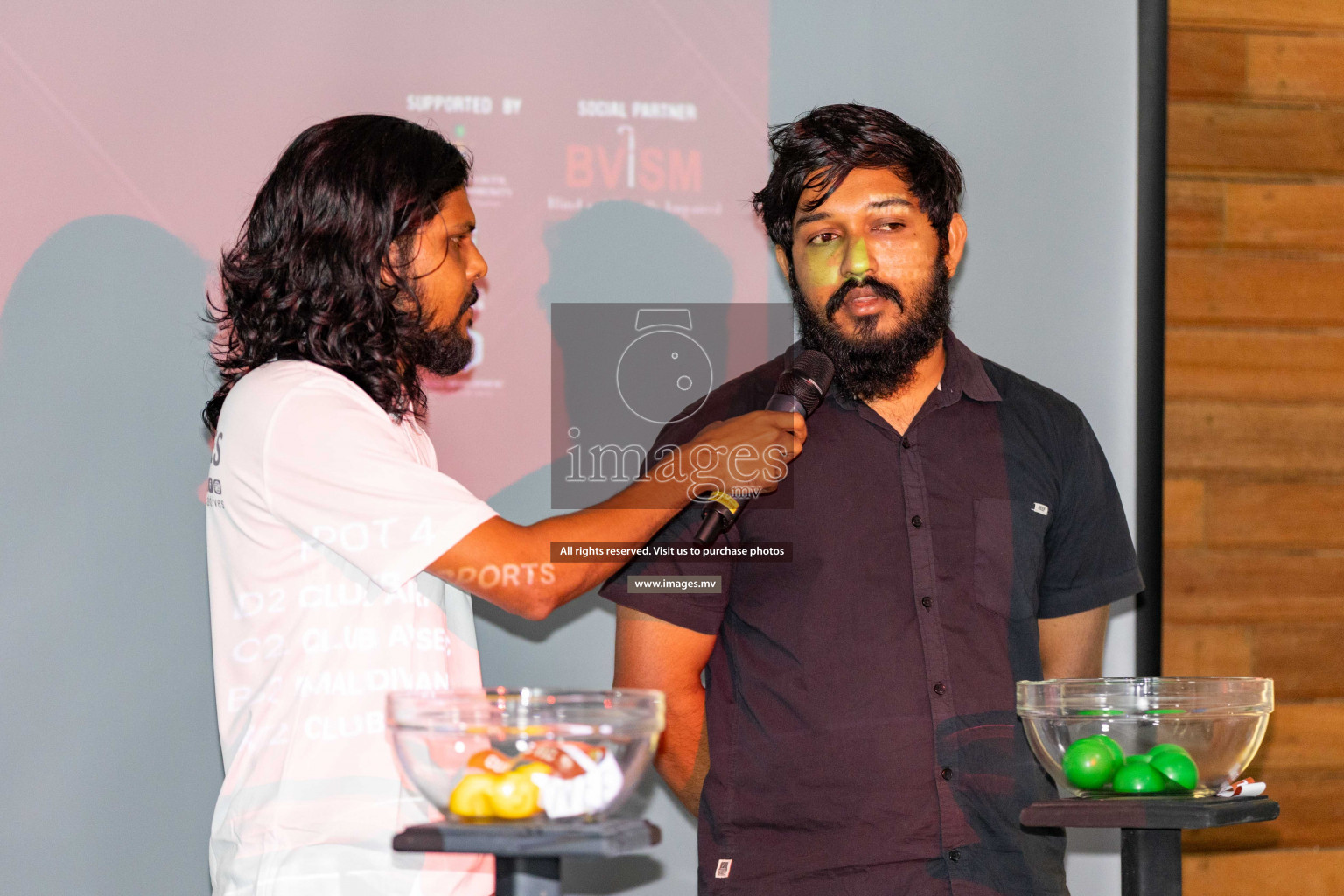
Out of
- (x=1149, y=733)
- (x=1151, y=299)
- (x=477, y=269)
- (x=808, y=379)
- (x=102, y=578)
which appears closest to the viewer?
(x=1149, y=733)

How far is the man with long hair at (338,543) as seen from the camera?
134cm

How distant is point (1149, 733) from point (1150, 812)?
129 mm

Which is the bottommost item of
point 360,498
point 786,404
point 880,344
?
point 360,498

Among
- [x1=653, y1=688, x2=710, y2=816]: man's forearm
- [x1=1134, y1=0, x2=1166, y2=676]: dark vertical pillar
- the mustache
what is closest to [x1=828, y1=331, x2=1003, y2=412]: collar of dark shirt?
the mustache

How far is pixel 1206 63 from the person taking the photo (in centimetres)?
247

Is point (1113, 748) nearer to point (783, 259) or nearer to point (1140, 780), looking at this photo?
A: point (1140, 780)

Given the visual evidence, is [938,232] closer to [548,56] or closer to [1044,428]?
[1044,428]

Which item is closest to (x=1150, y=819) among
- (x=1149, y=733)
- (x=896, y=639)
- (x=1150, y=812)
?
(x=1150, y=812)

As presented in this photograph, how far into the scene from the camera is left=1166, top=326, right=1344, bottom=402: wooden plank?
246 cm

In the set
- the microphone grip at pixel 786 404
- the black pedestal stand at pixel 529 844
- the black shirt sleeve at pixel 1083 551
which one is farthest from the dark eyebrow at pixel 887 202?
the black pedestal stand at pixel 529 844

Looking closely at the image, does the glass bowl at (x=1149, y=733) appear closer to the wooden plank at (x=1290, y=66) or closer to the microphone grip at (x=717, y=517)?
the microphone grip at (x=717, y=517)

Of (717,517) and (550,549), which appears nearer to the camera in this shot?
(550,549)

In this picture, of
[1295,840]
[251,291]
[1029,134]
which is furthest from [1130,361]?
[251,291]

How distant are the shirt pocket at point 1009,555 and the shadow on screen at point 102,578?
1380mm
